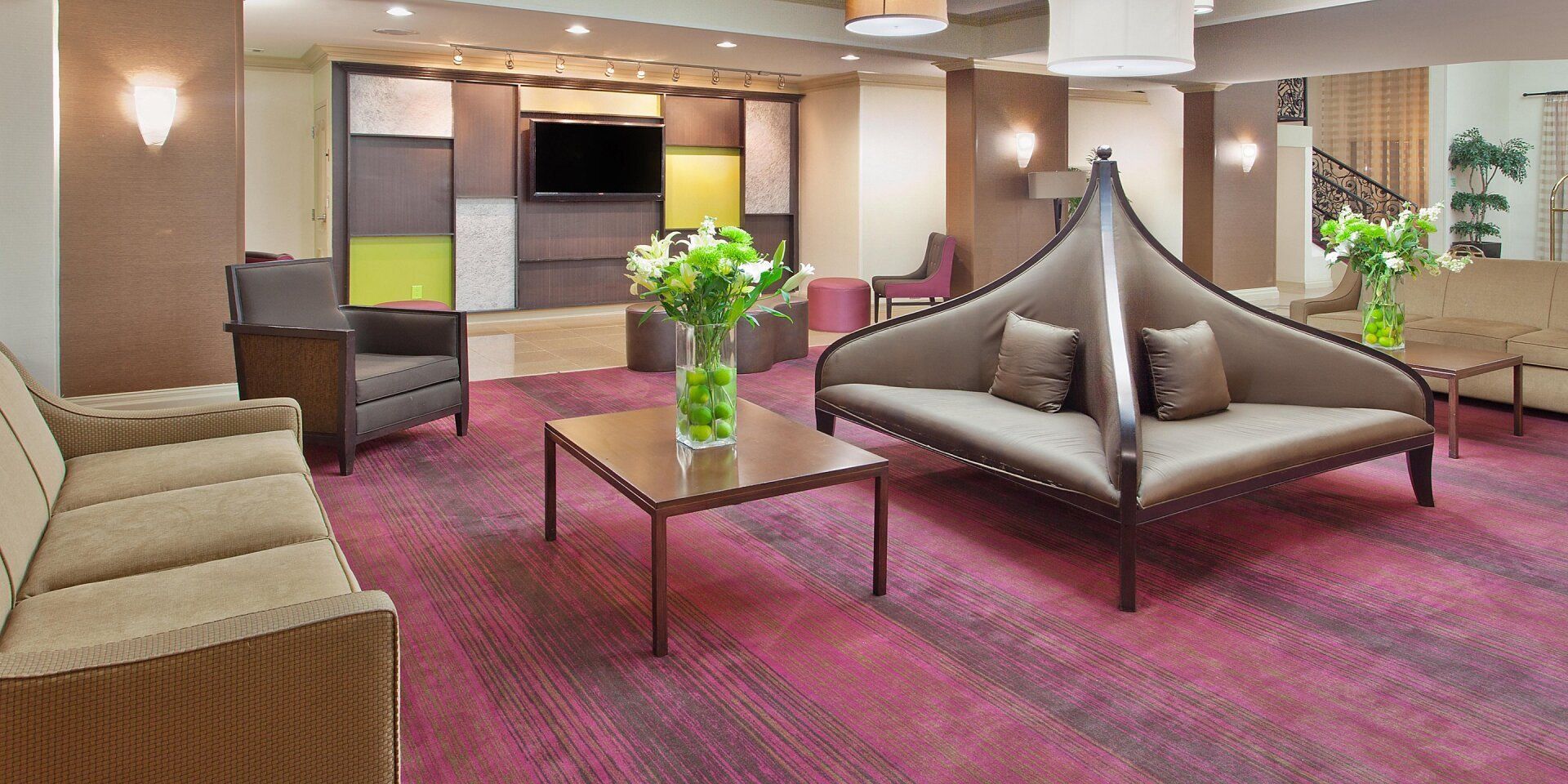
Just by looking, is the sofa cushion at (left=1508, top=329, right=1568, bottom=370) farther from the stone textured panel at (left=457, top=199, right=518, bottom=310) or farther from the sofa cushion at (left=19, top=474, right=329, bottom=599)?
the stone textured panel at (left=457, top=199, right=518, bottom=310)

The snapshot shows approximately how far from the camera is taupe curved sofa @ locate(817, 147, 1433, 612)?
10.7ft

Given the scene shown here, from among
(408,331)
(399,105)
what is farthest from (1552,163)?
(408,331)

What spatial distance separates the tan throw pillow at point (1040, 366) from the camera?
409 cm

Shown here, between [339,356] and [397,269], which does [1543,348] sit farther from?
[397,269]

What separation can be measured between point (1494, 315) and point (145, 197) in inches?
290

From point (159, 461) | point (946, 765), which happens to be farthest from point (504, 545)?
point (946, 765)

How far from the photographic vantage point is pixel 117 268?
5242 mm

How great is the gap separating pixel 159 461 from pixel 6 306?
80.3 inches

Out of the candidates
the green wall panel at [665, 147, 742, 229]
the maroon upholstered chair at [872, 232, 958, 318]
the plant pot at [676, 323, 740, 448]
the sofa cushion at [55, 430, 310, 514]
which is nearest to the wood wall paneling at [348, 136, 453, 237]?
the green wall panel at [665, 147, 742, 229]

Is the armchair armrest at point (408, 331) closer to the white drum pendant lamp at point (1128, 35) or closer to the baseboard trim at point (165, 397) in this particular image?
the baseboard trim at point (165, 397)

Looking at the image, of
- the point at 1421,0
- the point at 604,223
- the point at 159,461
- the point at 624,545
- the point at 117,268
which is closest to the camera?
the point at 159,461

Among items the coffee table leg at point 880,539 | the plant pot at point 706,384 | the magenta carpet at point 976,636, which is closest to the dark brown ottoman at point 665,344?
the magenta carpet at point 976,636

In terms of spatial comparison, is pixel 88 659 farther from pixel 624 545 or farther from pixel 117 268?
pixel 117 268

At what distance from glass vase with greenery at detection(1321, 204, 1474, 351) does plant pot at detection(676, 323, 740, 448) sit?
3.03 metres
